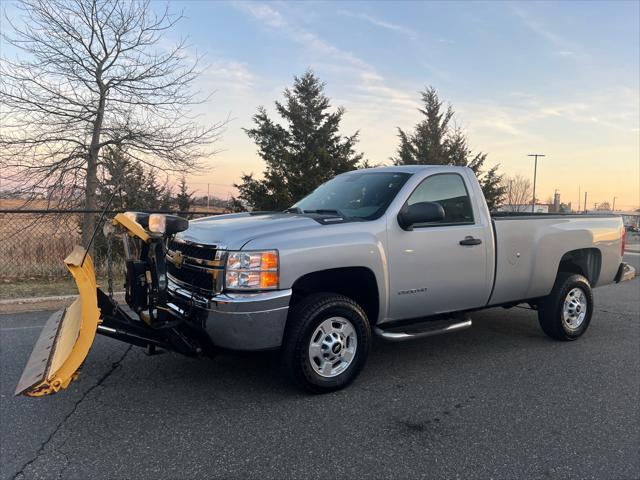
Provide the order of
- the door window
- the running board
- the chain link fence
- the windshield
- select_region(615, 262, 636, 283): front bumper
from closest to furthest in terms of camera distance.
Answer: the running board
the windshield
the door window
select_region(615, 262, 636, 283): front bumper
the chain link fence

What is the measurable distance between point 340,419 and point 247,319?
100 centimetres

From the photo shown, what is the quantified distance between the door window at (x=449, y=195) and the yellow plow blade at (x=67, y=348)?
291cm

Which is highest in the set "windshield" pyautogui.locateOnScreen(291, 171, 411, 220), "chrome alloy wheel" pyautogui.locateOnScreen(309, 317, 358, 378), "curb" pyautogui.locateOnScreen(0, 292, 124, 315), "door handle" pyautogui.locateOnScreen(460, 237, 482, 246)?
"windshield" pyautogui.locateOnScreen(291, 171, 411, 220)

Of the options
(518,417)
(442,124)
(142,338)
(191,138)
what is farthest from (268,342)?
(442,124)

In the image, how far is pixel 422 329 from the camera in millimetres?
4613

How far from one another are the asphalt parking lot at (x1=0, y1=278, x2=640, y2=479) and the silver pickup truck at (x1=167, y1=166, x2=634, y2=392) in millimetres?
435

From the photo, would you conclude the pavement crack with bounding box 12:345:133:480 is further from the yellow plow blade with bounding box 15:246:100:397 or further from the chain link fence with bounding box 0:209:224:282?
the chain link fence with bounding box 0:209:224:282

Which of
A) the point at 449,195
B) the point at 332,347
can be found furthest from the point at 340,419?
the point at 449,195

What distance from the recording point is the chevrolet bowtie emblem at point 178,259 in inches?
167

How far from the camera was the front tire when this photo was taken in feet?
12.7

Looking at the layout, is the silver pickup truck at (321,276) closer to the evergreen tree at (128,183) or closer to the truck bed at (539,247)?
the truck bed at (539,247)

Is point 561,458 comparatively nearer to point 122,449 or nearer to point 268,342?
point 268,342

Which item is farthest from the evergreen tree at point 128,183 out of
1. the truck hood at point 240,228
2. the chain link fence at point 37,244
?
the truck hood at point 240,228

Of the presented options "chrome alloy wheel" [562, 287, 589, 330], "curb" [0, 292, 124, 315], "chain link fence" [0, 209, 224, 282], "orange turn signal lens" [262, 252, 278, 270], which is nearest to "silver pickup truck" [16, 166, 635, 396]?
"orange turn signal lens" [262, 252, 278, 270]
